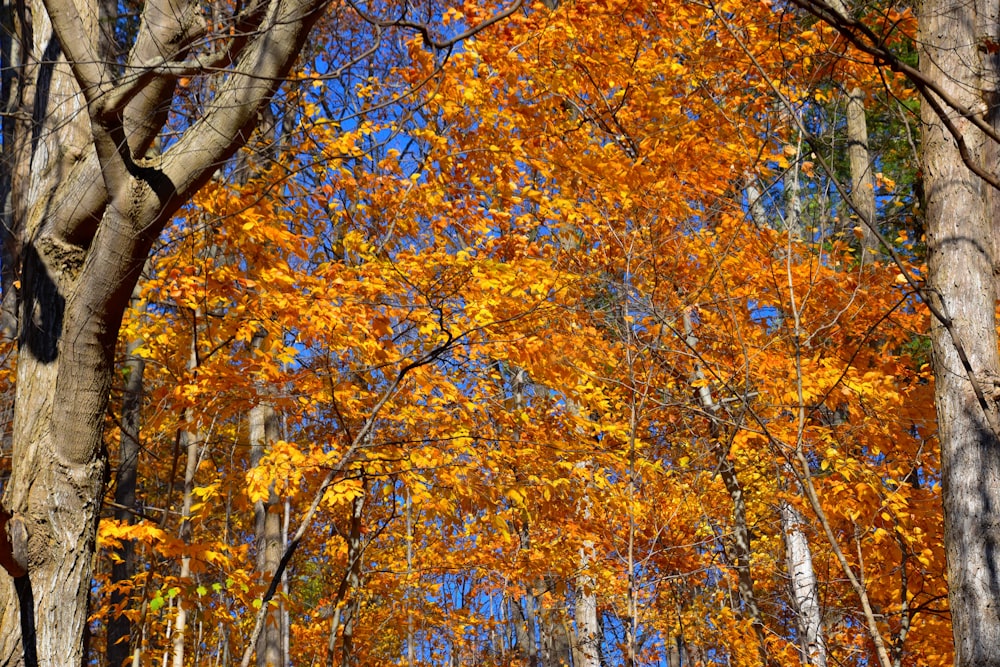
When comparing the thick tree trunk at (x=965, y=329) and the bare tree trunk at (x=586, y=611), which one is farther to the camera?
the bare tree trunk at (x=586, y=611)

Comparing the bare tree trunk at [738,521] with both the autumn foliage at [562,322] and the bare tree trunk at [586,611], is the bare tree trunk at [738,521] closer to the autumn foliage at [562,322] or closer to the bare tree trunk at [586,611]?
the autumn foliage at [562,322]

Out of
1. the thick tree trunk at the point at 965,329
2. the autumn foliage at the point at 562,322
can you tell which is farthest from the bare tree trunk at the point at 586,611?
the thick tree trunk at the point at 965,329

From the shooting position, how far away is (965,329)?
4070mm

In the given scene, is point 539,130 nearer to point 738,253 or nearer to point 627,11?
point 627,11

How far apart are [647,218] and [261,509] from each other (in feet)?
16.6

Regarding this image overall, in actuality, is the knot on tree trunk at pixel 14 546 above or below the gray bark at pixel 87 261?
below

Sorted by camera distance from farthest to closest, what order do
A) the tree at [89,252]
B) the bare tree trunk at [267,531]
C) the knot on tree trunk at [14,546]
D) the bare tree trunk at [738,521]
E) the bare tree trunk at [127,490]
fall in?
the bare tree trunk at [127,490], the bare tree trunk at [267,531], the bare tree trunk at [738,521], the tree at [89,252], the knot on tree trunk at [14,546]

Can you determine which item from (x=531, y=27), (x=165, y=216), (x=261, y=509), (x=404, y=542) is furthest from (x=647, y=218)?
(x=404, y=542)

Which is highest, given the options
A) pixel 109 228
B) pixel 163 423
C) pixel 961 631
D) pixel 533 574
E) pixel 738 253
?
pixel 738 253

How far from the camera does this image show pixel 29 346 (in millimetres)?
3338

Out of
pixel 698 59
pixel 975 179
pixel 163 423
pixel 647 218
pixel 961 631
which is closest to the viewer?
pixel 961 631

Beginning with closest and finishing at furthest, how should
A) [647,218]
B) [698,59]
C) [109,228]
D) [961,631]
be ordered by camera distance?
[109,228] → [961,631] → [647,218] → [698,59]

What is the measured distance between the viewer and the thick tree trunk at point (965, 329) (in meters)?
3.70

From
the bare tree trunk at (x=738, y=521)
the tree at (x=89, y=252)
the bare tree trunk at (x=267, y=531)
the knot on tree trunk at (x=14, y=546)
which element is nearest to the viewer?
the knot on tree trunk at (x=14, y=546)
